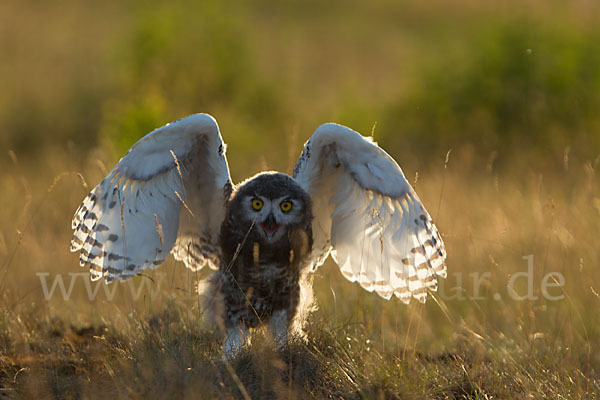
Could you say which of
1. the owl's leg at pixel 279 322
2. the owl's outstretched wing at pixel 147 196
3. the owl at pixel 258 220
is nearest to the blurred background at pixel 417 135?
the owl's leg at pixel 279 322

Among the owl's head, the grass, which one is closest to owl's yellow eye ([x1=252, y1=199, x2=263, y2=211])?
Answer: the owl's head

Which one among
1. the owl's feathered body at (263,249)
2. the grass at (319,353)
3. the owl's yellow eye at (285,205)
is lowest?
the grass at (319,353)

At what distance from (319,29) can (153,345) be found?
32.0 m

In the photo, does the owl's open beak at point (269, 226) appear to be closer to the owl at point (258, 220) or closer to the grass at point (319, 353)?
the owl at point (258, 220)

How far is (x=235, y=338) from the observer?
415 cm

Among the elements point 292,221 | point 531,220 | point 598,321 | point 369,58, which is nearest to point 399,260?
point 292,221

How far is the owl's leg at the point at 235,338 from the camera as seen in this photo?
3912 millimetres

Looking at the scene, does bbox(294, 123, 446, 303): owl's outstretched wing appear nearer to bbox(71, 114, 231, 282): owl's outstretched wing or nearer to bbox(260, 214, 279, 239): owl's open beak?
bbox(260, 214, 279, 239): owl's open beak

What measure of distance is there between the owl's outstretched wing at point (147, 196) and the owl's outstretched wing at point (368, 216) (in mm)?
678

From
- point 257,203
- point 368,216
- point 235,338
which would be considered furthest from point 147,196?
point 368,216

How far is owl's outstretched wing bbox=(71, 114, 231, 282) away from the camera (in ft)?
13.0

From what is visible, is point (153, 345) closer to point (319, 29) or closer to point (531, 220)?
point (531, 220)

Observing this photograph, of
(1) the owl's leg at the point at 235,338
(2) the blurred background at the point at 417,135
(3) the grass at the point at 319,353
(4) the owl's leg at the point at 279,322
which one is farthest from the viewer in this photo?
(2) the blurred background at the point at 417,135

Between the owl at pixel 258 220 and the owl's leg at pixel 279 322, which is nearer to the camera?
the owl at pixel 258 220
